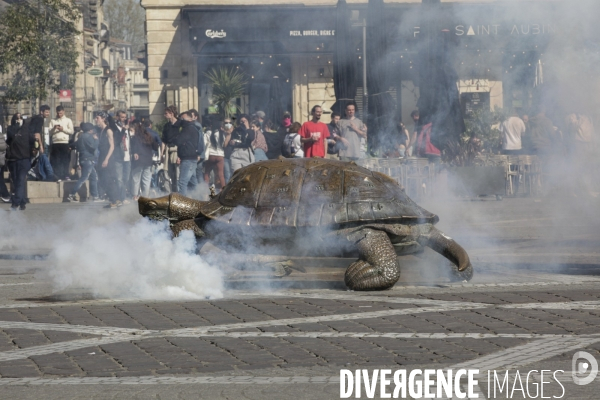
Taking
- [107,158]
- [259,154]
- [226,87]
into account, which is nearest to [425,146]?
[259,154]

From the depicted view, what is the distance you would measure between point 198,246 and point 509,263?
137 inches

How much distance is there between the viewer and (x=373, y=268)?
346 inches

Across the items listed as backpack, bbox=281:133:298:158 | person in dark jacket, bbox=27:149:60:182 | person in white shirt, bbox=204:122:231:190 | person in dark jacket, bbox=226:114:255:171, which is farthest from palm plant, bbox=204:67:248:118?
backpack, bbox=281:133:298:158

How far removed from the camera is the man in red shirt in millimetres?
16672

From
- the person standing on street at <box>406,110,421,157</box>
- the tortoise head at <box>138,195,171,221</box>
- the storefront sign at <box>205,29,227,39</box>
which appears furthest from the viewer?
the storefront sign at <box>205,29,227,39</box>

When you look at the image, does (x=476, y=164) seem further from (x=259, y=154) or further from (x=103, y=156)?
(x=103, y=156)

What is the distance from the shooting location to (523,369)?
5578mm

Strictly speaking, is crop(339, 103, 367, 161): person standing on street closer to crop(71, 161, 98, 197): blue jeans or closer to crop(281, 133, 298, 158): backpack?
crop(281, 133, 298, 158): backpack

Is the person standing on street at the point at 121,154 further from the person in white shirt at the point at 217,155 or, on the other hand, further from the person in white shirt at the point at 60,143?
the person in white shirt at the point at 60,143

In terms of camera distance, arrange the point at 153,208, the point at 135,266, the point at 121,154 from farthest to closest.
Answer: the point at 121,154
the point at 153,208
the point at 135,266

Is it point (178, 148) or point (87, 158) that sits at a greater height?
point (178, 148)

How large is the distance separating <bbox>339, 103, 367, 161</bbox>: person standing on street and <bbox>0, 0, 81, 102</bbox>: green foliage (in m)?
18.3

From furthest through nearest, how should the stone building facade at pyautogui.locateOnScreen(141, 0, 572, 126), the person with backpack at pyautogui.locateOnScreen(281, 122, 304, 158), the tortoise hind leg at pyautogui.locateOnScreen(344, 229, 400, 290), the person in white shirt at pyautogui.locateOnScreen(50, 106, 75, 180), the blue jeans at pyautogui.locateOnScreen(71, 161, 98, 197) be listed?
the person in white shirt at pyautogui.locateOnScreen(50, 106, 75, 180)
the blue jeans at pyautogui.locateOnScreen(71, 161, 98, 197)
the person with backpack at pyautogui.locateOnScreen(281, 122, 304, 158)
the stone building facade at pyautogui.locateOnScreen(141, 0, 572, 126)
the tortoise hind leg at pyautogui.locateOnScreen(344, 229, 400, 290)

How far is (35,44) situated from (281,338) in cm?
2789
